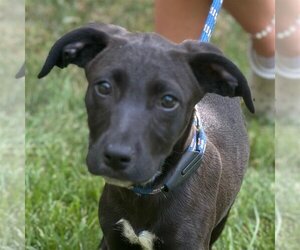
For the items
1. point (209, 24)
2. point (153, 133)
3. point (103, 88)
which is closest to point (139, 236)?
point (153, 133)

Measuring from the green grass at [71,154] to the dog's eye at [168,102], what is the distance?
4.79 ft

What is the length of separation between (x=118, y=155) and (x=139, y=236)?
1.95ft

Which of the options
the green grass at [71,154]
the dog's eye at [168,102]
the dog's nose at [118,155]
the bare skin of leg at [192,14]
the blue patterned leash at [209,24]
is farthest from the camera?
the bare skin of leg at [192,14]

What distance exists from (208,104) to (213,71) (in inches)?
25.5

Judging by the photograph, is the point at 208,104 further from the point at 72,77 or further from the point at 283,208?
the point at 72,77

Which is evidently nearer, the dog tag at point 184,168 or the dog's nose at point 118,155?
the dog's nose at point 118,155

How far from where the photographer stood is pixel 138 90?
9.29 ft

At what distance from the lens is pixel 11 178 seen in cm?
466

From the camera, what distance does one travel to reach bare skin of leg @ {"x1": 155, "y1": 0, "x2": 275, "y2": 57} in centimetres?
450

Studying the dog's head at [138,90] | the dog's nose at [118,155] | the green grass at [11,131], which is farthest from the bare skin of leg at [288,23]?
the dog's nose at [118,155]

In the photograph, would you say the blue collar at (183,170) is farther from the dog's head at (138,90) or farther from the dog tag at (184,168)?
the dog's head at (138,90)

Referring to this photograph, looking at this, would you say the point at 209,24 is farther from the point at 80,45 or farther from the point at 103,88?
the point at 103,88

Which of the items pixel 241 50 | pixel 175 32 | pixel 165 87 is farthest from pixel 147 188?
pixel 241 50

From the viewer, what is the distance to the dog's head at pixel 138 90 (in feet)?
9.12
